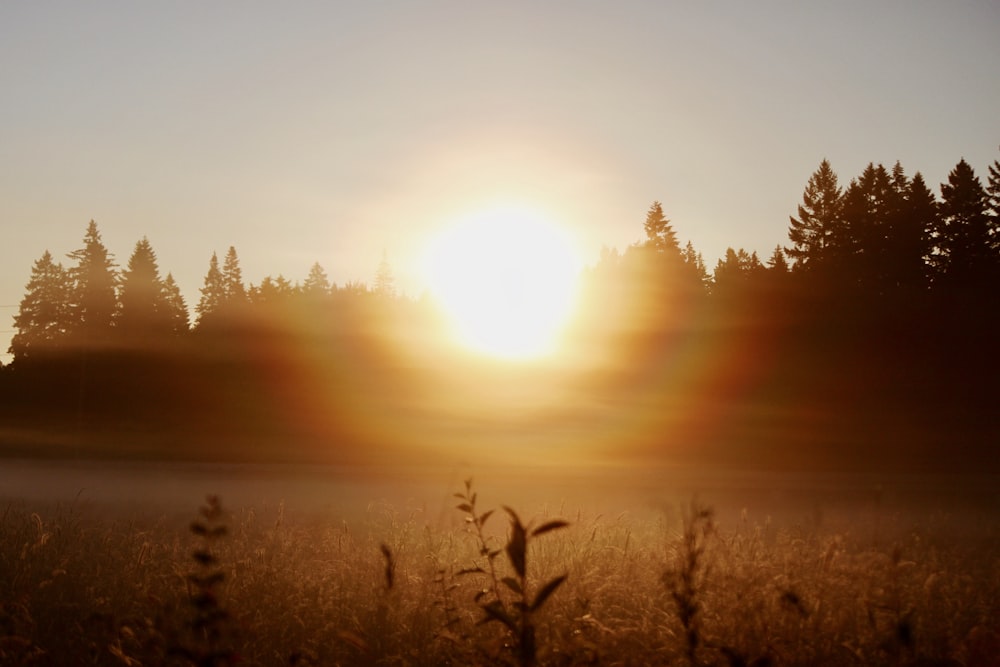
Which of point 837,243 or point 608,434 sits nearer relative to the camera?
point 608,434

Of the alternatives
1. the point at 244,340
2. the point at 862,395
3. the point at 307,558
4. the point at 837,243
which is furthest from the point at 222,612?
the point at 837,243

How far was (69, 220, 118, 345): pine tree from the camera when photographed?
167 feet

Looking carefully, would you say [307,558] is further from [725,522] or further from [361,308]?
[361,308]

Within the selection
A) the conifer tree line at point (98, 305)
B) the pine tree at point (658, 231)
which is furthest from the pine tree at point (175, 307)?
the pine tree at point (658, 231)

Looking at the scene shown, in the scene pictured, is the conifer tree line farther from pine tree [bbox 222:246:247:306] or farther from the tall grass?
the tall grass

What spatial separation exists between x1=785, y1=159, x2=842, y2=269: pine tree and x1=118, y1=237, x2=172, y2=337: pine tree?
37.9m

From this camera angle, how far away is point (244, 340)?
140 feet

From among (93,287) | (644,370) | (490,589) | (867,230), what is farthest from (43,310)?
(490,589)

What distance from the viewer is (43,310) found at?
52531 millimetres

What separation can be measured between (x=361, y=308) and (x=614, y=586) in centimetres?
4189

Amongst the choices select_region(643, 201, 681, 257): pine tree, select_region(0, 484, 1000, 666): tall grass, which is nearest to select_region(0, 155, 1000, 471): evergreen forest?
select_region(643, 201, 681, 257): pine tree

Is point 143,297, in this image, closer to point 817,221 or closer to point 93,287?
point 93,287

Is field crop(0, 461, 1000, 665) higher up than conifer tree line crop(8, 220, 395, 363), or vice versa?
conifer tree line crop(8, 220, 395, 363)

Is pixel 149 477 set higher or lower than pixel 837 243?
lower
